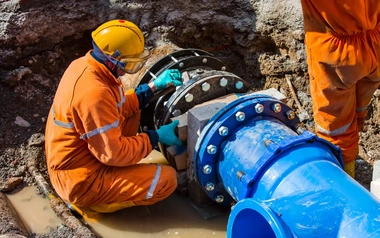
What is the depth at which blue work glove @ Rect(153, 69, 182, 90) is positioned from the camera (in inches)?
131

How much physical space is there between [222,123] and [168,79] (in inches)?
27.9

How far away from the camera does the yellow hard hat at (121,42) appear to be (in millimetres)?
2912

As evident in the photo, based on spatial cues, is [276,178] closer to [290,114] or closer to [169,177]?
[290,114]

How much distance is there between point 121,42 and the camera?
2912 millimetres

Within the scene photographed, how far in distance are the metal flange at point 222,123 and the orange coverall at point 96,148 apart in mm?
334

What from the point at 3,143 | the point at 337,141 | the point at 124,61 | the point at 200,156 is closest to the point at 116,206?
the point at 200,156

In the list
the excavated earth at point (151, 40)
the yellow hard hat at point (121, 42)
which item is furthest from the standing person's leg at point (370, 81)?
the yellow hard hat at point (121, 42)

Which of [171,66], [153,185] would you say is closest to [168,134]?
[153,185]

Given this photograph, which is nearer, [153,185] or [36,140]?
[153,185]

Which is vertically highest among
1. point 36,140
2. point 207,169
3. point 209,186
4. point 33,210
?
point 207,169

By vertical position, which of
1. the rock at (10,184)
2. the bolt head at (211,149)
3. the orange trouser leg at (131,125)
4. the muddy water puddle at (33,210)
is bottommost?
the muddy water puddle at (33,210)

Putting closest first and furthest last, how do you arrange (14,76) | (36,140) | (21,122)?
(36,140) < (21,122) < (14,76)

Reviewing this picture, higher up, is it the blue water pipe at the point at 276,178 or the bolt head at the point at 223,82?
the bolt head at the point at 223,82

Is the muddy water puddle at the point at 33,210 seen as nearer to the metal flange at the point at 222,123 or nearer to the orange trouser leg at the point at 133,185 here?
the orange trouser leg at the point at 133,185
